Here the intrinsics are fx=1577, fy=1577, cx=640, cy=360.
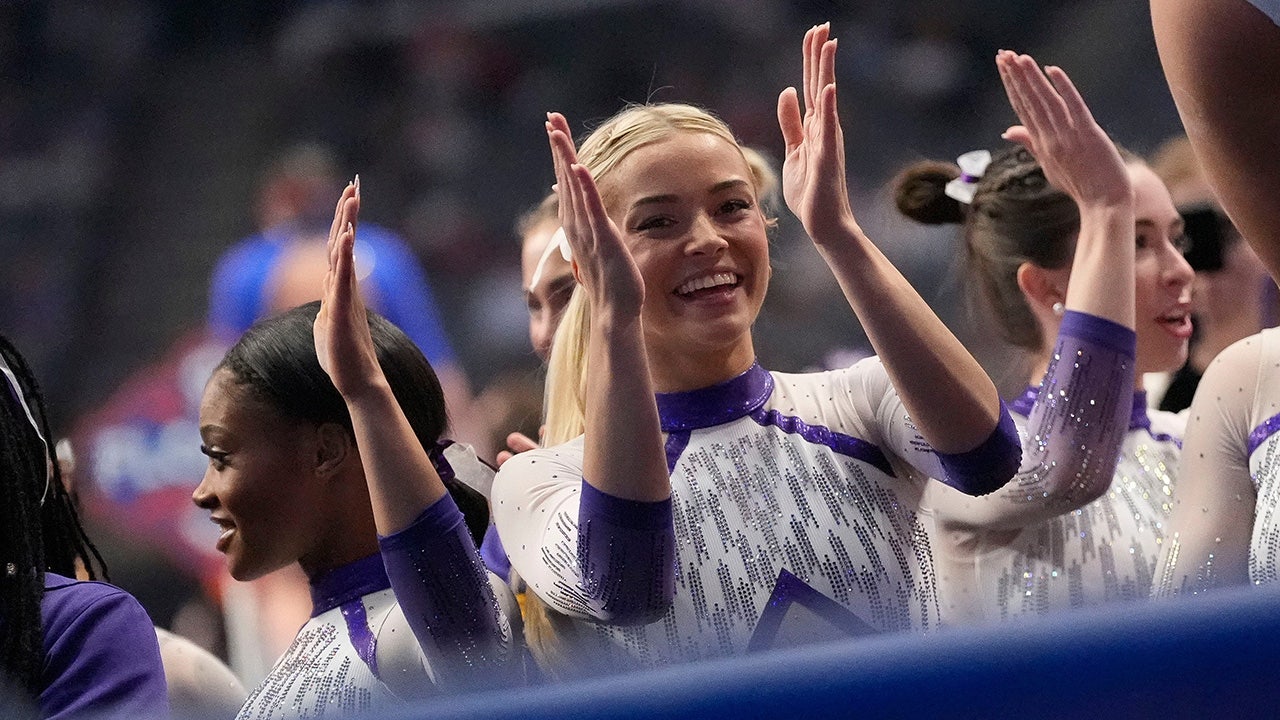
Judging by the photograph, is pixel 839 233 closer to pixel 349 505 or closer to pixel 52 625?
pixel 349 505

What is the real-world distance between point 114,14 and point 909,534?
282 inches

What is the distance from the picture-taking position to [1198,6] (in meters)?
0.88

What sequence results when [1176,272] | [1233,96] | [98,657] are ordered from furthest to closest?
[1176,272], [98,657], [1233,96]

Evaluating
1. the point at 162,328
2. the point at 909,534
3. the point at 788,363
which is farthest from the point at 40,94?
the point at 909,534

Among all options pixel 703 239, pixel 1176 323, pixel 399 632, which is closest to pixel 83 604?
pixel 399 632

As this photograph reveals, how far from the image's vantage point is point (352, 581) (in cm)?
189

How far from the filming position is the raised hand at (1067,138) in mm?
1856

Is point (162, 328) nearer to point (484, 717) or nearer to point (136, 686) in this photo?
point (136, 686)

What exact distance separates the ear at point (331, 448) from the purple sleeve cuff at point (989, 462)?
28.3 inches

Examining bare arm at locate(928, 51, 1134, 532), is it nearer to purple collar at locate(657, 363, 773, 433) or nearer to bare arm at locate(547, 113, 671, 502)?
purple collar at locate(657, 363, 773, 433)

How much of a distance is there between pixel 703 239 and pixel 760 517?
1.07 ft

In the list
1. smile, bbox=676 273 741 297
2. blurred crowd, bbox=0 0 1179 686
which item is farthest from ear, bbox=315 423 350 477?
blurred crowd, bbox=0 0 1179 686

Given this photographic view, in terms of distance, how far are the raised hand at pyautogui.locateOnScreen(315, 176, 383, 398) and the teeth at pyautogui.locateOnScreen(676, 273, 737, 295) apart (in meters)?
0.38

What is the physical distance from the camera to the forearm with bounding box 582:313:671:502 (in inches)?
61.8
